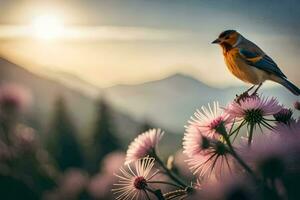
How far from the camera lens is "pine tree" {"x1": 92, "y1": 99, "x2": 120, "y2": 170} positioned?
7.28m

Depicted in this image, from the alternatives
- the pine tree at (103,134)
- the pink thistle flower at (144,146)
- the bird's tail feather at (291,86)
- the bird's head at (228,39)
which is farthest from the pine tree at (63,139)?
the pink thistle flower at (144,146)

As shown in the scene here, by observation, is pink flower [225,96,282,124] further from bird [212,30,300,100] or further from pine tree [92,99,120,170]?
pine tree [92,99,120,170]

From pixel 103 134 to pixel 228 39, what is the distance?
267 inches

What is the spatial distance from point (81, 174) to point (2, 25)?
0.82m

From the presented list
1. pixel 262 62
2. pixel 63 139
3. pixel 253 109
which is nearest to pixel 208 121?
pixel 253 109

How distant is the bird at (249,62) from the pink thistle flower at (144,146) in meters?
0.36

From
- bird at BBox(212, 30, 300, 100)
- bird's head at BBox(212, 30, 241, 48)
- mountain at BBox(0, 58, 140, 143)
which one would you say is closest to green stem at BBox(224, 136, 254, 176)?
bird at BBox(212, 30, 300, 100)

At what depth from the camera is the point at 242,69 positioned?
942 mm

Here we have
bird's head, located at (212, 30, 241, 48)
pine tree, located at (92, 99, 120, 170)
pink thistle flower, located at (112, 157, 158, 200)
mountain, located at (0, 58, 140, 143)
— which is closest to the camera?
pink thistle flower, located at (112, 157, 158, 200)

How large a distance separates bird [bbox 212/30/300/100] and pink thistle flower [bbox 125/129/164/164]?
0.36 m

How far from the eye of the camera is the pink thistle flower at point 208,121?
0.42 meters

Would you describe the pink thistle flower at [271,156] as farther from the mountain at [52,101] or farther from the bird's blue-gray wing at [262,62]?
the mountain at [52,101]

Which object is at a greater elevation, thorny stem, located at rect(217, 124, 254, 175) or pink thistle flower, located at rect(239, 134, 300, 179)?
thorny stem, located at rect(217, 124, 254, 175)

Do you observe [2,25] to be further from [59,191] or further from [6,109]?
[59,191]
